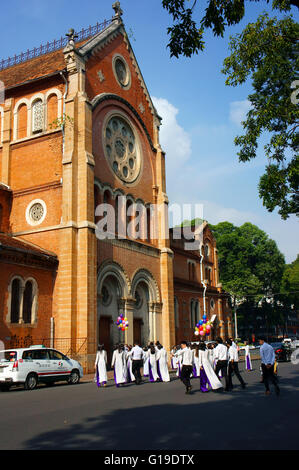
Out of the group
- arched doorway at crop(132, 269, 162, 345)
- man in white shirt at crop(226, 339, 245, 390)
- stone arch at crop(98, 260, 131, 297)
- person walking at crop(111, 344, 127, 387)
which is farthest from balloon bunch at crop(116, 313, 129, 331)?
man in white shirt at crop(226, 339, 245, 390)

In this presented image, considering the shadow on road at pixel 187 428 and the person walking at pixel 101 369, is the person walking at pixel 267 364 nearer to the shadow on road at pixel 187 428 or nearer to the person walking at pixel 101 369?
the shadow on road at pixel 187 428

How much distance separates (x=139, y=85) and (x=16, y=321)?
20.8 metres

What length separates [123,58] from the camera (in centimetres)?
3369

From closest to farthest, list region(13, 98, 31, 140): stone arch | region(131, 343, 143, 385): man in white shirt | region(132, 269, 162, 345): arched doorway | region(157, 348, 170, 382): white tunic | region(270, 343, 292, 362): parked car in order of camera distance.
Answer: region(131, 343, 143, 385): man in white shirt → region(157, 348, 170, 382): white tunic → region(13, 98, 31, 140): stone arch → region(132, 269, 162, 345): arched doorway → region(270, 343, 292, 362): parked car

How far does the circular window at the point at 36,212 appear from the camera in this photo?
88.4 feet

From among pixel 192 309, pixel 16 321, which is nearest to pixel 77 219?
pixel 16 321

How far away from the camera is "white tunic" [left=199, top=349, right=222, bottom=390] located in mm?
15438

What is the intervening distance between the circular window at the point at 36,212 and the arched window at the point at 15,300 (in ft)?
15.3

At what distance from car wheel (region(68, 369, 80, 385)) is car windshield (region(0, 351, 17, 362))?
11.2 ft

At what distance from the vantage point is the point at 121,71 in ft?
110

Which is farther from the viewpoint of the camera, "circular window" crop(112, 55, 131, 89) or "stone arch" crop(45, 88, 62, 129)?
"circular window" crop(112, 55, 131, 89)

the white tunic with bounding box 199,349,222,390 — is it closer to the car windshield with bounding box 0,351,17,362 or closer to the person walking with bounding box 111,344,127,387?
the person walking with bounding box 111,344,127,387

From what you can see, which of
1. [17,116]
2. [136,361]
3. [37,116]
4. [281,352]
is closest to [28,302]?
[136,361]

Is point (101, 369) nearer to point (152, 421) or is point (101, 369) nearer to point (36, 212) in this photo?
point (152, 421)
